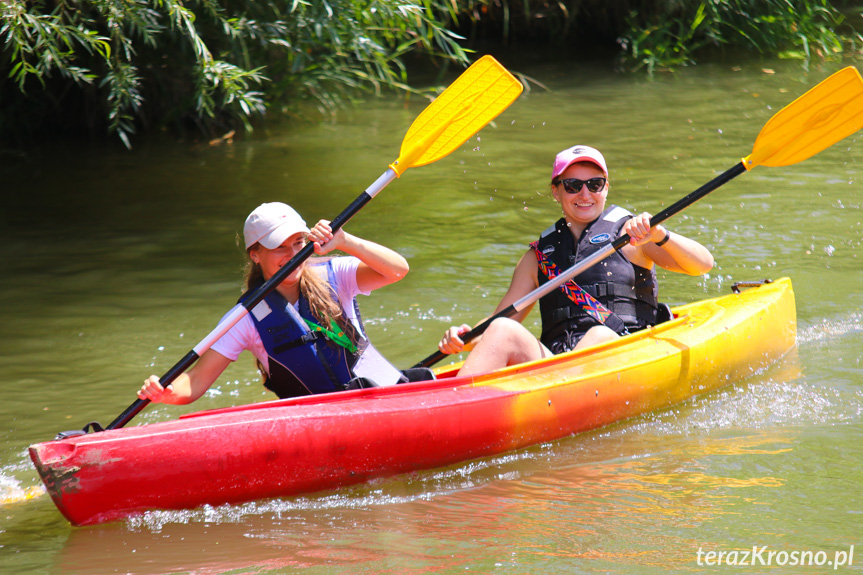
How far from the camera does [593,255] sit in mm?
3457

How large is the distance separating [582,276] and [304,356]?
1189 mm

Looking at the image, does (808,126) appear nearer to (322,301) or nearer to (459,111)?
(459,111)

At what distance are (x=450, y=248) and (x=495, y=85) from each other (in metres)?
2.16

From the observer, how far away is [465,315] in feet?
15.7

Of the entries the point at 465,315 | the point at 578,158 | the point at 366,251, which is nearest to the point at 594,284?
the point at 578,158

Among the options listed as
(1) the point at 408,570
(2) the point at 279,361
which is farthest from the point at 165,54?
(1) the point at 408,570

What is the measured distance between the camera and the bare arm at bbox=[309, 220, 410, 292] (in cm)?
306

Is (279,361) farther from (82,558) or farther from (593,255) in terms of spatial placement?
(593,255)

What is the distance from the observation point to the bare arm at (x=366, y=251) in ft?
10.1

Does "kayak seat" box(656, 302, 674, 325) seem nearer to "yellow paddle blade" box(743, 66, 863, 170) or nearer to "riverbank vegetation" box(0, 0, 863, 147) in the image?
"yellow paddle blade" box(743, 66, 863, 170)

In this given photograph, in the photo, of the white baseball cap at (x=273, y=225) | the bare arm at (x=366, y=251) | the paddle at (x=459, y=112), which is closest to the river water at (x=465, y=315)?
the bare arm at (x=366, y=251)

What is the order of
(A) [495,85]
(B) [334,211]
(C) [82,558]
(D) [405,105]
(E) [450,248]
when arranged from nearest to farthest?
1. (C) [82,558]
2. (A) [495,85]
3. (E) [450,248]
4. (B) [334,211]
5. (D) [405,105]

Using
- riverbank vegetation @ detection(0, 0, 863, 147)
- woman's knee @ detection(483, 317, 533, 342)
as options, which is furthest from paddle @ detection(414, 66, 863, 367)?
riverbank vegetation @ detection(0, 0, 863, 147)

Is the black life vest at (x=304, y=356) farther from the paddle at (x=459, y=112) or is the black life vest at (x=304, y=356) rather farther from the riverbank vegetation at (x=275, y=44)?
the riverbank vegetation at (x=275, y=44)
